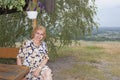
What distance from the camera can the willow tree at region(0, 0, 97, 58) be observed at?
10469 millimetres

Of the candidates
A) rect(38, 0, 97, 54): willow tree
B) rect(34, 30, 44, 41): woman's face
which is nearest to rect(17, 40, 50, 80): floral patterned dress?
rect(34, 30, 44, 41): woman's face

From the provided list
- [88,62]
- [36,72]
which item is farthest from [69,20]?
[36,72]

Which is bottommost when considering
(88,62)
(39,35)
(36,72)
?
(88,62)

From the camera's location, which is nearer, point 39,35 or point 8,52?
Result: point 39,35

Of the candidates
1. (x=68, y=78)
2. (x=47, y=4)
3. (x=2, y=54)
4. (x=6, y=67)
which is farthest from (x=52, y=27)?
(x=6, y=67)

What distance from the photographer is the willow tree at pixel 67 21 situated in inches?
412

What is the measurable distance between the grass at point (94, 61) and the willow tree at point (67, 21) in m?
1.03

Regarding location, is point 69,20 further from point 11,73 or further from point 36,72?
point 11,73

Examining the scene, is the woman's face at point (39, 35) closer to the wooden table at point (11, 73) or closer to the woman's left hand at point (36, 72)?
the woman's left hand at point (36, 72)

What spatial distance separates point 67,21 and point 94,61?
181 centimetres

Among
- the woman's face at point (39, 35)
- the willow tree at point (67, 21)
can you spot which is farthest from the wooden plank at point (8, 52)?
the willow tree at point (67, 21)

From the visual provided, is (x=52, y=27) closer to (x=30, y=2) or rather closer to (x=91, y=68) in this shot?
(x=91, y=68)

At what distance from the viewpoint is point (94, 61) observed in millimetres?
11727

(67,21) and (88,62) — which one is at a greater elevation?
(67,21)
